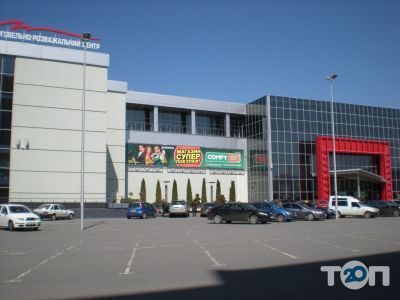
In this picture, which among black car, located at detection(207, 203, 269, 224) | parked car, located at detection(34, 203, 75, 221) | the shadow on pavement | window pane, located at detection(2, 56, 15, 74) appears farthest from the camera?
window pane, located at detection(2, 56, 15, 74)

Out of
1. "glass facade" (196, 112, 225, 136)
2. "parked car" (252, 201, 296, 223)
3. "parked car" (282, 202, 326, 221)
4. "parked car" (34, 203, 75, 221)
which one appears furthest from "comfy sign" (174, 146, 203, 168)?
"parked car" (252, 201, 296, 223)

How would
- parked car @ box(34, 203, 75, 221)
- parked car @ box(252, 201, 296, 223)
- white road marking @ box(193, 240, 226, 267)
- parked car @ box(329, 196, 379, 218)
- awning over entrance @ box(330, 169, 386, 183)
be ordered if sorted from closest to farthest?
1. white road marking @ box(193, 240, 226, 267)
2. parked car @ box(252, 201, 296, 223)
3. parked car @ box(329, 196, 379, 218)
4. parked car @ box(34, 203, 75, 221)
5. awning over entrance @ box(330, 169, 386, 183)

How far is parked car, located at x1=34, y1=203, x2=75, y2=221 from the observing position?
4009 cm

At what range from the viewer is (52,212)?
40.4 m

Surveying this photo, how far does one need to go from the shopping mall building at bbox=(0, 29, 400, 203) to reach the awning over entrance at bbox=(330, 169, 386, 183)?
0.78ft

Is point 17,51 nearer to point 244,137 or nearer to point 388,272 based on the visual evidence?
point 244,137

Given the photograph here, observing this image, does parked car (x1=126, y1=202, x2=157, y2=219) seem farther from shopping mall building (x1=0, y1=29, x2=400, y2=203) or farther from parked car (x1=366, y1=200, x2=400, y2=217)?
parked car (x1=366, y1=200, x2=400, y2=217)

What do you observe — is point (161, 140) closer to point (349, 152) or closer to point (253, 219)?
point (349, 152)

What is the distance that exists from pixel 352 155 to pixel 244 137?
1591cm

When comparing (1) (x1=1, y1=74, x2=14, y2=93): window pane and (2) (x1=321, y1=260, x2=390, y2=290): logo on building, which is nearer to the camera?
(2) (x1=321, y1=260, x2=390, y2=290): logo on building

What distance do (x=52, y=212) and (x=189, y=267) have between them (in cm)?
3174

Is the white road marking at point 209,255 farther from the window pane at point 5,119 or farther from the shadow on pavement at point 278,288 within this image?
the window pane at point 5,119

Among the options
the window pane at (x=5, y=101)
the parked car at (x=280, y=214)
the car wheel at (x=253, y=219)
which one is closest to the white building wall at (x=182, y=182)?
the window pane at (x=5, y=101)

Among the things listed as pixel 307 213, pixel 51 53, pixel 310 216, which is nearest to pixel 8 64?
pixel 51 53
